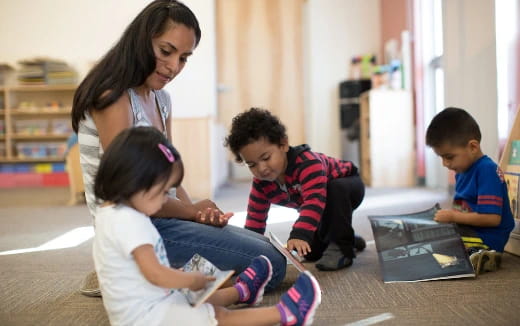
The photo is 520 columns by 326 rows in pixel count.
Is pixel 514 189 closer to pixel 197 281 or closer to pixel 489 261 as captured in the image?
pixel 489 261

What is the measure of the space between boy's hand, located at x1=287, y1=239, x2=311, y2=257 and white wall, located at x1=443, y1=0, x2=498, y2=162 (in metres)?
1.39

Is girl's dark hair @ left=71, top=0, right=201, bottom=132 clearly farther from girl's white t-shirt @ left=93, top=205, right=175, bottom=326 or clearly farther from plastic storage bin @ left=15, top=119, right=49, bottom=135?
plastic storage bin @ left=15, top=119, right=49, bottom=135

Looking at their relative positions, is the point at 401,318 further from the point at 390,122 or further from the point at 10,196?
the point at 10,196

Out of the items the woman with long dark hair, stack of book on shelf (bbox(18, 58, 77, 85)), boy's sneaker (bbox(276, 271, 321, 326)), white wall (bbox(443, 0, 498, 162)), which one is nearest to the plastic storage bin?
stack of book on shelf (bbox(18, 58, 77, 85))

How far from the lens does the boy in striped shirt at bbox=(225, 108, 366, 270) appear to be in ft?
4.24

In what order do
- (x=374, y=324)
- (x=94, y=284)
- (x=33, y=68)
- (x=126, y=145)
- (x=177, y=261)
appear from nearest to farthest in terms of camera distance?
(x=126, y=145), (x=374, y=324), (x=177, y=261), (x=94, y=284), (x=33, y=68)

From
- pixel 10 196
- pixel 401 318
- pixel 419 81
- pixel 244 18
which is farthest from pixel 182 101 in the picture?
pixel 401 318

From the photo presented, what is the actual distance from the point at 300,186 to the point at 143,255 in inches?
26.2

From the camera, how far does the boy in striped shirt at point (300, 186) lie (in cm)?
129

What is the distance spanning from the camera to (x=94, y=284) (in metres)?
1.22

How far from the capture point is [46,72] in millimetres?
4656

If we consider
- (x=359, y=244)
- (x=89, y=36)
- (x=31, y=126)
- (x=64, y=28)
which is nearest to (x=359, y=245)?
(x=359, y=244)

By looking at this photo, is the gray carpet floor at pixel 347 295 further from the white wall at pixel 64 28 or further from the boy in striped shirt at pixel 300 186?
the white wall at pixel 64 28

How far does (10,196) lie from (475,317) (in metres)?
3.92
